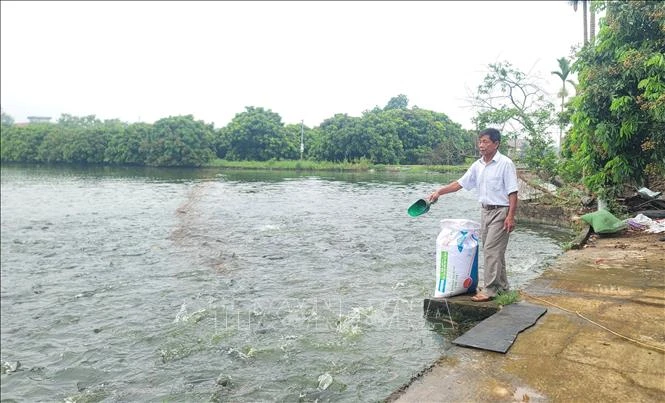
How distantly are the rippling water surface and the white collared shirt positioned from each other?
4.75 ft

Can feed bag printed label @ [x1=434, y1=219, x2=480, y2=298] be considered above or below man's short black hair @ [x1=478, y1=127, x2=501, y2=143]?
below

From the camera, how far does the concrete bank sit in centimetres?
291

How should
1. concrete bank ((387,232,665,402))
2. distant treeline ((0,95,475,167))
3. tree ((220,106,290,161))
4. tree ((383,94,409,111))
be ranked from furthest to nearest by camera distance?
tree ((383,94,409,111)) < tree ((220,106,290,161)) < distant treeline ((0,95,475,167)) < concrete bank ((387,232,665,402))

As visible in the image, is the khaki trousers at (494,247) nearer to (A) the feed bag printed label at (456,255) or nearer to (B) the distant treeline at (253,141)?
(A) the feed bag printed label at (456,255)

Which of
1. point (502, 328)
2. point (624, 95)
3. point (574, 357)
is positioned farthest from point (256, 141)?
point (574, 357)

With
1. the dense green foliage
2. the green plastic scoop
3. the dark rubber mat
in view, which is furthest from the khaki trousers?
the dense green foliage

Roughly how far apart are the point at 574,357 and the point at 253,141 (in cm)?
5852

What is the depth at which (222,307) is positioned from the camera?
6.54 metres

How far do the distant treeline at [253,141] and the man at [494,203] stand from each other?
1778 inches

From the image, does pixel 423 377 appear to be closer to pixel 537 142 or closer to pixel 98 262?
pixel 98 262

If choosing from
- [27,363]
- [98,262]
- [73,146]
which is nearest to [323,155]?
[73,146]

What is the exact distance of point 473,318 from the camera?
476 cm

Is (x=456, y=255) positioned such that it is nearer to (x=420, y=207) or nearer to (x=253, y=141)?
(x=420, y=207)

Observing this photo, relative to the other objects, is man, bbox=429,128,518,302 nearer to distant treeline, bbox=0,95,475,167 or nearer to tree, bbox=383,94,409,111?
distant treeline, bbox=0,95,475,167
